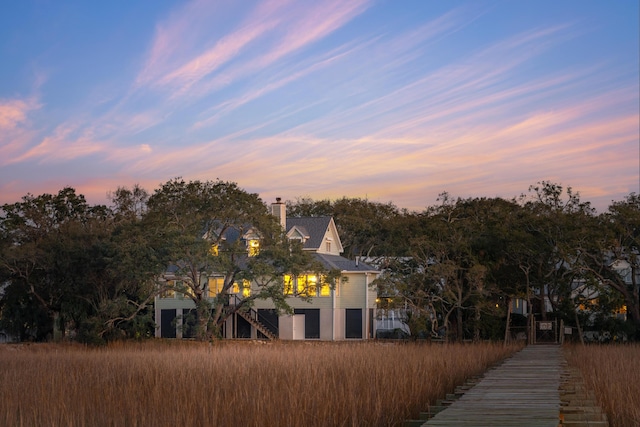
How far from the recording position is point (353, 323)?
5194cm

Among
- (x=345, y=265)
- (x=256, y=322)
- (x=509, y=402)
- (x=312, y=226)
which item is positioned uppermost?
(x=312, y=226)

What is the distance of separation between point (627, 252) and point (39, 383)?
96.6 feet

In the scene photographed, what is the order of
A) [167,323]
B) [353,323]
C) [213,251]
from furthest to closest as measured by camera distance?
[167,323] → [353,323] → [213,251]

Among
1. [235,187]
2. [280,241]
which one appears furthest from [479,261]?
[235,187]

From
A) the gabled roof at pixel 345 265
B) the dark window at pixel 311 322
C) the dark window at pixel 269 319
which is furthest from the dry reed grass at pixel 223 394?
the gabled roof at pixel 345 265

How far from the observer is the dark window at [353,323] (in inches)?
2041

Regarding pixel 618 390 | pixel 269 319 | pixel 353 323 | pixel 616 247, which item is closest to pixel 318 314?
pixel 353 323

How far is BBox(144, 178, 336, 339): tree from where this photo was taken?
40969 millimetres

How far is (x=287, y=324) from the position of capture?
167 feet

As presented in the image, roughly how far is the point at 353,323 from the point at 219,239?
41.4 ft

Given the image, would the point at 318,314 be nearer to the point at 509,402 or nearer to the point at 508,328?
the point at 508,328

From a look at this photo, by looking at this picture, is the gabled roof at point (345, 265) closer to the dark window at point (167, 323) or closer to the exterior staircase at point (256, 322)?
the exterior staircase at point (256, 322)

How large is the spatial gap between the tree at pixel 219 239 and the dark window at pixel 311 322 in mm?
9632

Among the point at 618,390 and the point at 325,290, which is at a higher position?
the point at 325,290
